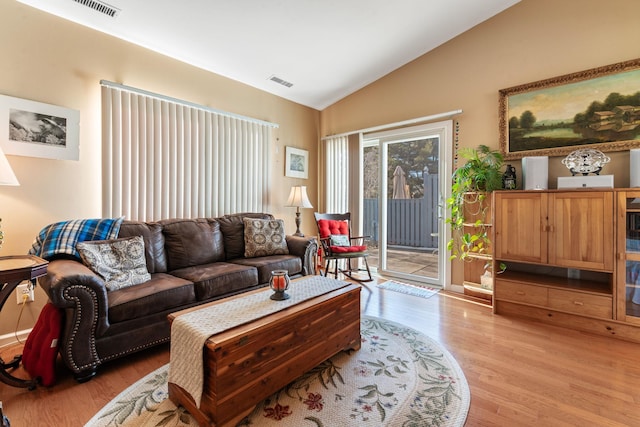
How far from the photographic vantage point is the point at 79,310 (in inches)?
70.5

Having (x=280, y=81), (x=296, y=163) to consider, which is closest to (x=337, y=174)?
(x=296, y=163)

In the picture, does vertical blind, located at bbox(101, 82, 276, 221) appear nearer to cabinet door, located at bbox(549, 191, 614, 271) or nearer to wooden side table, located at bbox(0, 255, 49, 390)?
wooden side table, located at bbox(0, 255, 49, 390)

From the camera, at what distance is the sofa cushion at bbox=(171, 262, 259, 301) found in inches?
97.8

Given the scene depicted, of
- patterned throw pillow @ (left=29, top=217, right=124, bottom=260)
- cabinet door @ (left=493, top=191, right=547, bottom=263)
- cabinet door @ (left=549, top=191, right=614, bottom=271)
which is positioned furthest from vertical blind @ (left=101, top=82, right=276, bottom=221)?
cabinet door @ (left=549, top=191, right=614, bottom=271)

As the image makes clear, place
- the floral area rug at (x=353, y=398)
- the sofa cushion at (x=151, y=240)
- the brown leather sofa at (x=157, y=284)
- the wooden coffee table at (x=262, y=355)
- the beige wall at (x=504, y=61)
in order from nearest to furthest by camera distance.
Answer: the wooden coffee table at (x=262, y=355) < the floral area rug at (x=353, y=398) < the brown leather sofa at (x=157, y=284) < the sofa cushion at (x=151, y=240) < the beige wall at (x=504, y=61)

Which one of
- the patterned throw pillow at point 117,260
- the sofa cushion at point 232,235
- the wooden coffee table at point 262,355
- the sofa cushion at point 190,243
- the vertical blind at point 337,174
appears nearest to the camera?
the wooden coffee table at point 262,355

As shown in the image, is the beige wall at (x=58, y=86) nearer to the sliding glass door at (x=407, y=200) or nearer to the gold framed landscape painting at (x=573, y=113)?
the sliding glass door at (x=407, y=200)

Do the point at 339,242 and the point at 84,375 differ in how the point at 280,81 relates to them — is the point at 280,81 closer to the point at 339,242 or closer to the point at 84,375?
the point at 339,242

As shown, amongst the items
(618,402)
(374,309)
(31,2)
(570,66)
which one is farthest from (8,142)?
(570,66)

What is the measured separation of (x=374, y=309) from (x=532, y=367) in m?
1.40

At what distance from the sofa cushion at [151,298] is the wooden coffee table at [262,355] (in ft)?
1.89

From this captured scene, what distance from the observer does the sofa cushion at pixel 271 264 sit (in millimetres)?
2965

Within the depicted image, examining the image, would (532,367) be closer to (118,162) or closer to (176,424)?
(176,424)

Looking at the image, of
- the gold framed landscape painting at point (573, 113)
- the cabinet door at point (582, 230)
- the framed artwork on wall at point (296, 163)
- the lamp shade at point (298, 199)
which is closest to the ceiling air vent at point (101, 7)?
the framed artwork on wall at point (296, 163)
